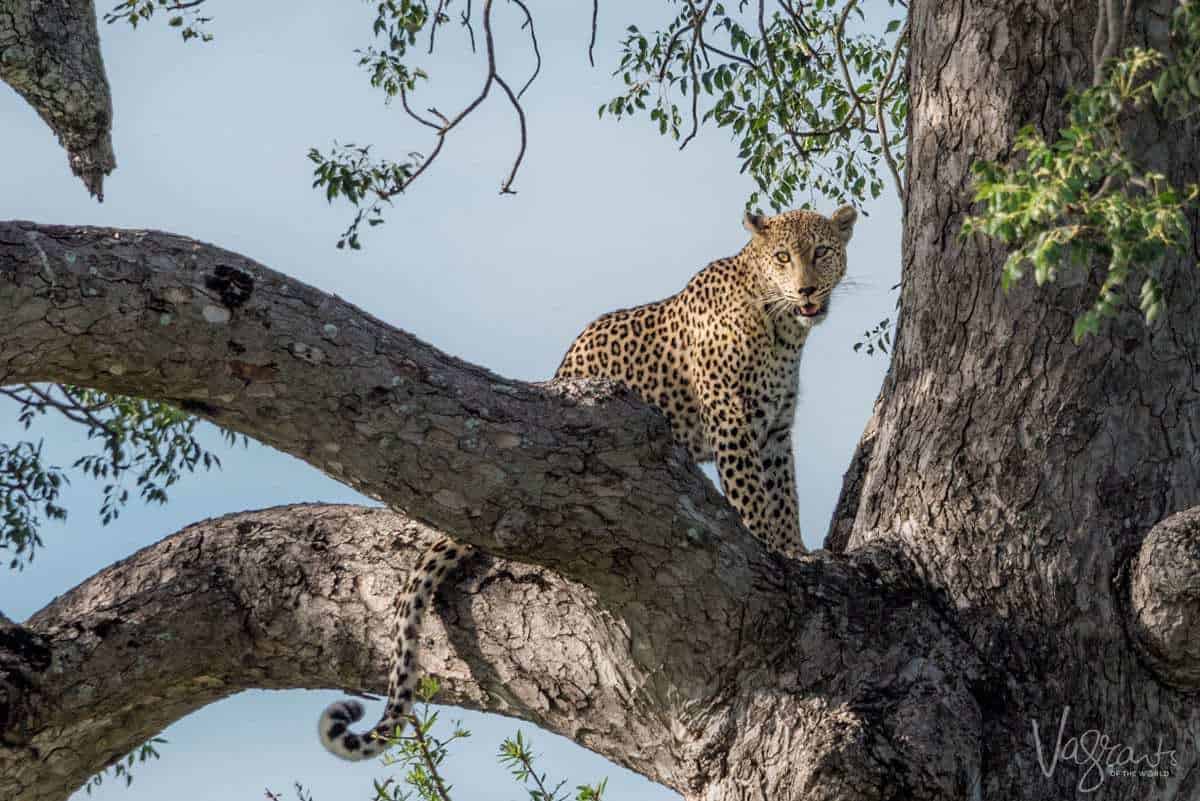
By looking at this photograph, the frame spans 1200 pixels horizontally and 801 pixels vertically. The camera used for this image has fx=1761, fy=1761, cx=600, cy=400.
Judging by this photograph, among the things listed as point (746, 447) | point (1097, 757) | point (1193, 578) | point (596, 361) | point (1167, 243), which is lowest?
point (1097, 757)

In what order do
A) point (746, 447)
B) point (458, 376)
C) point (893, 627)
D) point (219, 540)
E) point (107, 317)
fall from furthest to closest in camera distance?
1. point (746, 447)
2. point (219, 540)
3. point (893, 627)
4. point (458, 376)
5. point (107, 317)

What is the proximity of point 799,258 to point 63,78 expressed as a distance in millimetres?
3969

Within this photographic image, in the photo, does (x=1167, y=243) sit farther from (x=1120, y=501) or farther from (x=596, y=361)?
(x=596, y=361)

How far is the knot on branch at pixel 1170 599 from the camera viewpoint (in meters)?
5.25

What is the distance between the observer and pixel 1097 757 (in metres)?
5.42

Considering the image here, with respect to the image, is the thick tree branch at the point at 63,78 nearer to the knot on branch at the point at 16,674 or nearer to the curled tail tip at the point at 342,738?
the knot on branch at the point at 16,674

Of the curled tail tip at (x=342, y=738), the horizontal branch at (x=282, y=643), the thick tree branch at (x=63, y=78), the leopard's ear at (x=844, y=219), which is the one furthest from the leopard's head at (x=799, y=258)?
the curled tail tip at (x=342, y=738)

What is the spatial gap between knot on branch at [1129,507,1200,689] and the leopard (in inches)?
130

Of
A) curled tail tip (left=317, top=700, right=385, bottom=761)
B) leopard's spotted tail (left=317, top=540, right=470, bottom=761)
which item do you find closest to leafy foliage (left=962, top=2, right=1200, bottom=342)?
leopard's spotted tail (left=317, top=540, right=470, bottom=761)

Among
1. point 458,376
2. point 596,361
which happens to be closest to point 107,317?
point 458,376

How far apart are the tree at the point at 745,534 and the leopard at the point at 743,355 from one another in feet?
8.71

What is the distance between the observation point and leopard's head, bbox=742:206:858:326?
29.6ft

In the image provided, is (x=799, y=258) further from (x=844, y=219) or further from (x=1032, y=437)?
(x=1032, y=437)

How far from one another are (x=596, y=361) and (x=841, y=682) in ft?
12.8
